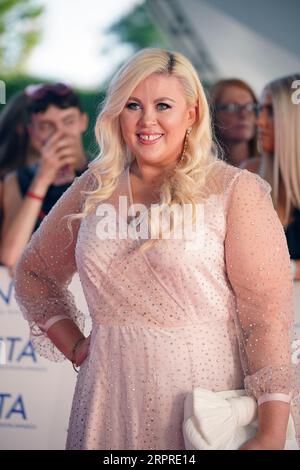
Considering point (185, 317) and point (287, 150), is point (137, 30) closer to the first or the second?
point (287, 150)

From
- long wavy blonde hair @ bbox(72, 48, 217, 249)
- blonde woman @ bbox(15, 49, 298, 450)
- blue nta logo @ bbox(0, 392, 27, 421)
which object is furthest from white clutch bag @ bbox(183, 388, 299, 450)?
blue nta logo @ bbox(0, 392, 27, 421)

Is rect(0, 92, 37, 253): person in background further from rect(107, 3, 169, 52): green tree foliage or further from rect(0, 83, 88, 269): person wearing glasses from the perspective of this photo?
rect(107, 3, 169, 52): green tree foliage

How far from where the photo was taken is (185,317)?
1882 mm

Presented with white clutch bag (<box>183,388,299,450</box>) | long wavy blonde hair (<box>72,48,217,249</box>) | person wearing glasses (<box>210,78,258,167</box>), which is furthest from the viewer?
person wearing glasses (<box>210,78,258,167</box>)

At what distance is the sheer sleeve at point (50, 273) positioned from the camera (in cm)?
217

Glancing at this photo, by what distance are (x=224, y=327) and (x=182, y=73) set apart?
2.06 feet

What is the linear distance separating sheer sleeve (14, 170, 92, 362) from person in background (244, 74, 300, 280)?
45.1 inches

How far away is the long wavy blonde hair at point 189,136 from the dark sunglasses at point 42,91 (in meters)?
1.39

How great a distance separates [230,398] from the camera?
6.08ft

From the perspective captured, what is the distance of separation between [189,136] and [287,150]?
122cm

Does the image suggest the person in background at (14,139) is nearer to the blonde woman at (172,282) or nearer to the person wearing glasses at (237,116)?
the person wearing glasses at (237,116)

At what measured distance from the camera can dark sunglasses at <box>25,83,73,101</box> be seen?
3.44m

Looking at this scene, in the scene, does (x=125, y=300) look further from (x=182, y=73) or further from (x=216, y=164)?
(x=182, y=73)
